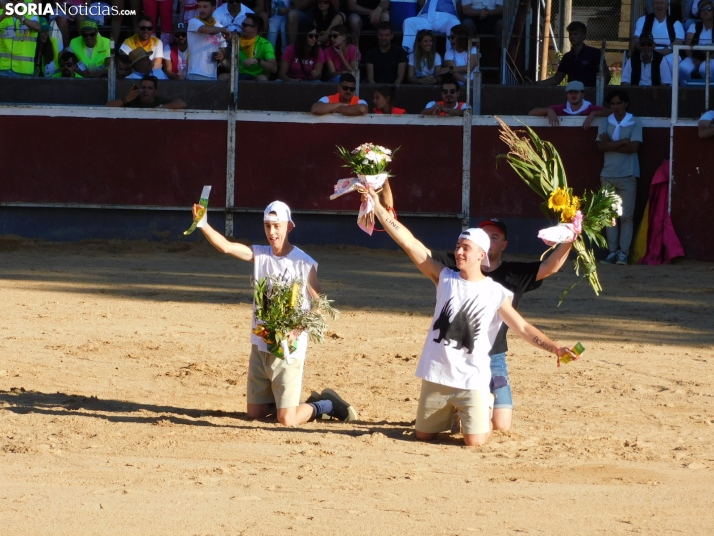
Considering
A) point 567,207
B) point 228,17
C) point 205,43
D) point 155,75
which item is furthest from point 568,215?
point 228,17

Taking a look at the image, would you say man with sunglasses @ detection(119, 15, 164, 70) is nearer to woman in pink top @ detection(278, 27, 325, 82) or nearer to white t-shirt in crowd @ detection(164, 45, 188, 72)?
white t-shirt in crowd @ detection(164, 45, 188, 72)

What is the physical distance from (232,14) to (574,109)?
515 centimetres

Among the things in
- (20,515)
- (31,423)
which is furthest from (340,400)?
(20,515)

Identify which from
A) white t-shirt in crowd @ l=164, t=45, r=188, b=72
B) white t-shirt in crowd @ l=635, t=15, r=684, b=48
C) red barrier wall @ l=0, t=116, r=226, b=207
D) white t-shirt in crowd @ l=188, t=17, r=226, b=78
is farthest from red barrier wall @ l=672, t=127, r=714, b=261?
white t-shirt in crowd @ l=164, t=45, r=188, b=72

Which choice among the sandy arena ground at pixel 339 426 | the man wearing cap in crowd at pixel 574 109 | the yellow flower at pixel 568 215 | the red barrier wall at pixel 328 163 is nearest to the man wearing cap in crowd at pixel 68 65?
the red barrier wall at pixel 328 163

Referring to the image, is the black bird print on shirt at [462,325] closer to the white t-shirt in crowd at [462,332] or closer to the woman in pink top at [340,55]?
the white t-shirt in crowd at [462,332]

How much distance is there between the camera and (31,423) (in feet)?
21.2

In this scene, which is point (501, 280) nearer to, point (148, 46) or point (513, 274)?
point (513, 274)

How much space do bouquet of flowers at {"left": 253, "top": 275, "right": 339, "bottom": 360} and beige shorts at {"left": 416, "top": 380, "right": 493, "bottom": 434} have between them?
776 mm

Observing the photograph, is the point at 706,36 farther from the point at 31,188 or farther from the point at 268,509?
the point at 268,509

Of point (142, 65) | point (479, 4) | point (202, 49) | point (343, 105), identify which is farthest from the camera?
point (479, 4)

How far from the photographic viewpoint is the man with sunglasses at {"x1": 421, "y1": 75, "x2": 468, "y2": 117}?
1450cm

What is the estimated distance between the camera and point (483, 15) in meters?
16.2

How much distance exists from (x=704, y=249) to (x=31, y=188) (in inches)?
363
